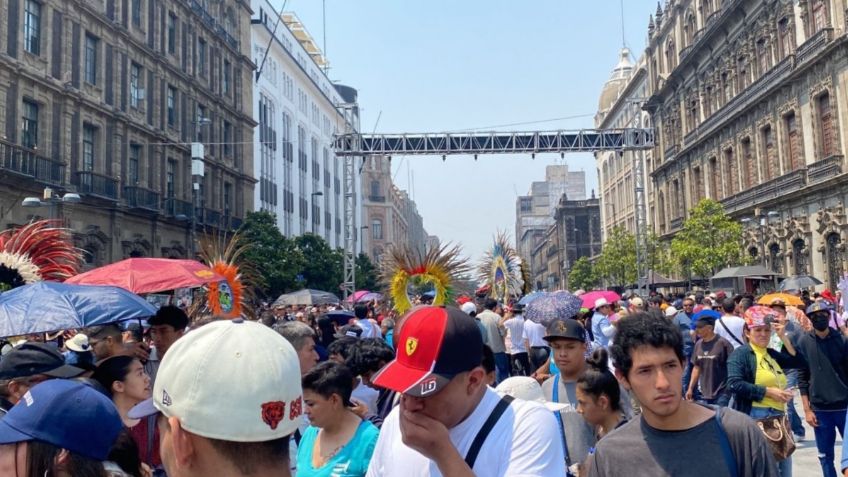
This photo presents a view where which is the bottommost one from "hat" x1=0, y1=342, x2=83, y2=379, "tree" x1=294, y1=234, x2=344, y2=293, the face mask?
the face mask

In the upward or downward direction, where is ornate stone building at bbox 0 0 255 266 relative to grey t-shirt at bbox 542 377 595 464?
upward

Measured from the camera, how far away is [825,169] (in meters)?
28.2

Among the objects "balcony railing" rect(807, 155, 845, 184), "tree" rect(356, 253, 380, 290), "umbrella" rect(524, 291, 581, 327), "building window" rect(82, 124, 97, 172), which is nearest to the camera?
"umbrella" rect(524, 291, 581, 327)

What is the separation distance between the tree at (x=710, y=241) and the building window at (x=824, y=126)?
21.7 feet

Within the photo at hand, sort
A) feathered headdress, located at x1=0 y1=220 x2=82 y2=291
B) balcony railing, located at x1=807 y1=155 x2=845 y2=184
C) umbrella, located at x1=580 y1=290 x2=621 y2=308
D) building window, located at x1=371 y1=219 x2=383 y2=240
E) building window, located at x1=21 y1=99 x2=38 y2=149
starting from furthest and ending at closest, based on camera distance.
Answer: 1. building window, located at x1=371 y1=219 x2=383 y2=240
2. balcony railing, located at x1=807 y1=155 x2=845 y2=184
3. building window, located at x1=21 y1=99 x2=38 y2=149
4. umbrella, located at x1=580 y1=290 x2=621 y2=308
5. feathered headdress, located at x1=0 y1=220 x2=82 y2=291

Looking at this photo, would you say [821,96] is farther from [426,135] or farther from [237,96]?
[237,96]

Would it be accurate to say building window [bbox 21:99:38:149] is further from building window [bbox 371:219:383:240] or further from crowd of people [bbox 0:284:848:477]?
building window [bbox 371:219:383:240]

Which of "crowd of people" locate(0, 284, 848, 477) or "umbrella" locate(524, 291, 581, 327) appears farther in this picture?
"umbrella" locate(524, 291, 581, 327)

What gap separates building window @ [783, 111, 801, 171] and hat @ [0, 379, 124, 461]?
33.1 m

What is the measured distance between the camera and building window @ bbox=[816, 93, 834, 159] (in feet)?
92.6

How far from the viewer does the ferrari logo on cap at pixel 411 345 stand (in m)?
2.32

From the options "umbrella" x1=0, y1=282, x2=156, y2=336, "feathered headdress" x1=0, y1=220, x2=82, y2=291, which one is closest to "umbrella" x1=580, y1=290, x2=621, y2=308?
"feathered headdress" x1=0, y1=220, x2=82, y2=291

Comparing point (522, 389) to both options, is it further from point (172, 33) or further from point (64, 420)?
point (172, 33)

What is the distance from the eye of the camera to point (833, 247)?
92.4 ft
